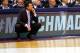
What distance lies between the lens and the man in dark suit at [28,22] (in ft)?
26.9

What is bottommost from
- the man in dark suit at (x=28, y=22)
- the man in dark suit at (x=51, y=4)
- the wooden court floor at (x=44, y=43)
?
the wooden court floor at (x=44, y=43)

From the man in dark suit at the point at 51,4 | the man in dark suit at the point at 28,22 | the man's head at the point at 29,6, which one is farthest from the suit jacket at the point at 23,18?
the man in dark suit at the point at 51,4

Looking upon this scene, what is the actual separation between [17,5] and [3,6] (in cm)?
44

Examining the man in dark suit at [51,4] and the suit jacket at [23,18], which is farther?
the man in dark suit at [51,4]

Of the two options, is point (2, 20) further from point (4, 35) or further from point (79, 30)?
point (79, 30)

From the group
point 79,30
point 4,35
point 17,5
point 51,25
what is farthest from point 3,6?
point 79,30

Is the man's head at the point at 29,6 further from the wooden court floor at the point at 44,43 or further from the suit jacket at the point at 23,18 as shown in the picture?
the wooden court floor at the point at 44,43

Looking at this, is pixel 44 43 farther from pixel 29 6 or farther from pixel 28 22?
pixel 29 6

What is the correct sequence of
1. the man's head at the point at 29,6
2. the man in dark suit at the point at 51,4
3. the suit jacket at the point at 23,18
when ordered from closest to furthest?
1. the suit jacket at the point at 23,18
2. the man's head at the point at 29,6
3. the man in dark suit at the point at 51,4

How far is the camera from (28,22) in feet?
27.2

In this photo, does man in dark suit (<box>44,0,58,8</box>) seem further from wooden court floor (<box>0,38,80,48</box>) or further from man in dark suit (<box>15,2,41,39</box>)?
wooden court floor (<box>0,38,80,48</box>)

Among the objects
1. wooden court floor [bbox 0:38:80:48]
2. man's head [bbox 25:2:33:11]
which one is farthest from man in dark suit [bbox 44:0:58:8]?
wooden court floor [bbox 0:38:80:48]

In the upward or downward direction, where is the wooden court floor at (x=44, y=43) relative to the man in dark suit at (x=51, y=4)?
downward

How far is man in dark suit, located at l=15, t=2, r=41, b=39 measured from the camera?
26.9ft
